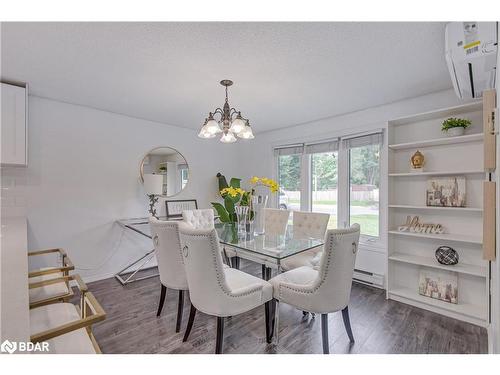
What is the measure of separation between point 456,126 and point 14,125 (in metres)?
4.37

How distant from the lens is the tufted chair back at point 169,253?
1.92 m

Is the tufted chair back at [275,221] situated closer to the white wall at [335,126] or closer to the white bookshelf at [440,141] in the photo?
the white wall at [335,126]

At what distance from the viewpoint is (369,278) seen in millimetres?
2984

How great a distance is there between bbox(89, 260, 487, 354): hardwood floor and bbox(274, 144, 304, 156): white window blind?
92.3 inches

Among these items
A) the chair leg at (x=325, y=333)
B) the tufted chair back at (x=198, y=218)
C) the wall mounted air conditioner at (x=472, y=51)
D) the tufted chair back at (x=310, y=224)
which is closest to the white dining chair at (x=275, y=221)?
the tufted chair back at (x=310, y=224)

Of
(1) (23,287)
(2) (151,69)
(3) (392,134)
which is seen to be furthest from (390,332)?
(2) (151,69)

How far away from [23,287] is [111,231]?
Answer: 8.42 ft

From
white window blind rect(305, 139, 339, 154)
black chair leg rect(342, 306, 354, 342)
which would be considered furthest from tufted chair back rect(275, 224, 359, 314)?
white window blind rect(305, 139, 339, 154)

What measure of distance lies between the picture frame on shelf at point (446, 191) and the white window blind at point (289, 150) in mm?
1841

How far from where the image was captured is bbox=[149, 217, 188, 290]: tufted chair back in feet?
6.30

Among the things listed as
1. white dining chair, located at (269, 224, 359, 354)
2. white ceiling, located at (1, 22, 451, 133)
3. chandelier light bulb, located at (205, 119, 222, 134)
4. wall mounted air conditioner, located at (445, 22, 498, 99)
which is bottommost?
white dining chair, located at (269, 224, 359, 354)

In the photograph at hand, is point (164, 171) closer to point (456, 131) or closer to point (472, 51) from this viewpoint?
point (472, 51)

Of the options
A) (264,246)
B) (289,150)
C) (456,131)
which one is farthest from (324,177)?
(264,246)

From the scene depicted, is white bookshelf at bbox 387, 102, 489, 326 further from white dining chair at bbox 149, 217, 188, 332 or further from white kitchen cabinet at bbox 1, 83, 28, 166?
white kitchen cabinet at bbox 1, 83, 28, 166
